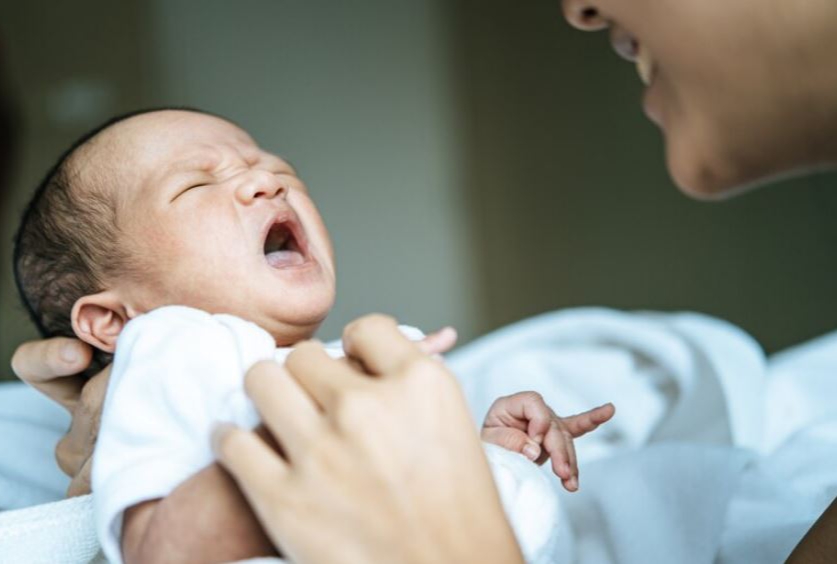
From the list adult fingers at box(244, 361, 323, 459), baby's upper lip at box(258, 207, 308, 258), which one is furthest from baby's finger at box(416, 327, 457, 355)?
baby's upper lip at box(258, 207, 308, 258)

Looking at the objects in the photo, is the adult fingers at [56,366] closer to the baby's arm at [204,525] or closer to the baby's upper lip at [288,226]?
the baby's upper lip at [288,226]

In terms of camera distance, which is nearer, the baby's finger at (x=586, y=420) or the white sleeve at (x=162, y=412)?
the white sleeve at (x=162, y=412)

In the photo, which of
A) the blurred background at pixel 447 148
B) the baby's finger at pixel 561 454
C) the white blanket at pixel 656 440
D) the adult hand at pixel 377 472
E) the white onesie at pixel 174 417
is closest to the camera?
the adult hand at pixel 377 472

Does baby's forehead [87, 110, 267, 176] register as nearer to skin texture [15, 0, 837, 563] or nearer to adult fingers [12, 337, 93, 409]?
adult fingers [12, 337, 93, 409]

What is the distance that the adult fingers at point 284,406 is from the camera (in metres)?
0.48

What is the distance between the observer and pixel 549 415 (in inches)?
29.7

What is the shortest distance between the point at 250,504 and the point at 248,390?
68 millimetres

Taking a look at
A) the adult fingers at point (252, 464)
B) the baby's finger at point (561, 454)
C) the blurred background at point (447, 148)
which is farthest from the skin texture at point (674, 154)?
the blurred background at point (447, 148)

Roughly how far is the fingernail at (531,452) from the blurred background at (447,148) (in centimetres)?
91

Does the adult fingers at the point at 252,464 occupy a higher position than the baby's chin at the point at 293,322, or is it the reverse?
the adult fingers at the point at 252,464

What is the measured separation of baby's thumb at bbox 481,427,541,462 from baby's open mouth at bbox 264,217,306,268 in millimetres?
222

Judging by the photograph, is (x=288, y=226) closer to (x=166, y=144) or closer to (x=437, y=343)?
(x=166, y=144)

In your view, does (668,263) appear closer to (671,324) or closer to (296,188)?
(671,324)

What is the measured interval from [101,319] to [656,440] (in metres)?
0.66
